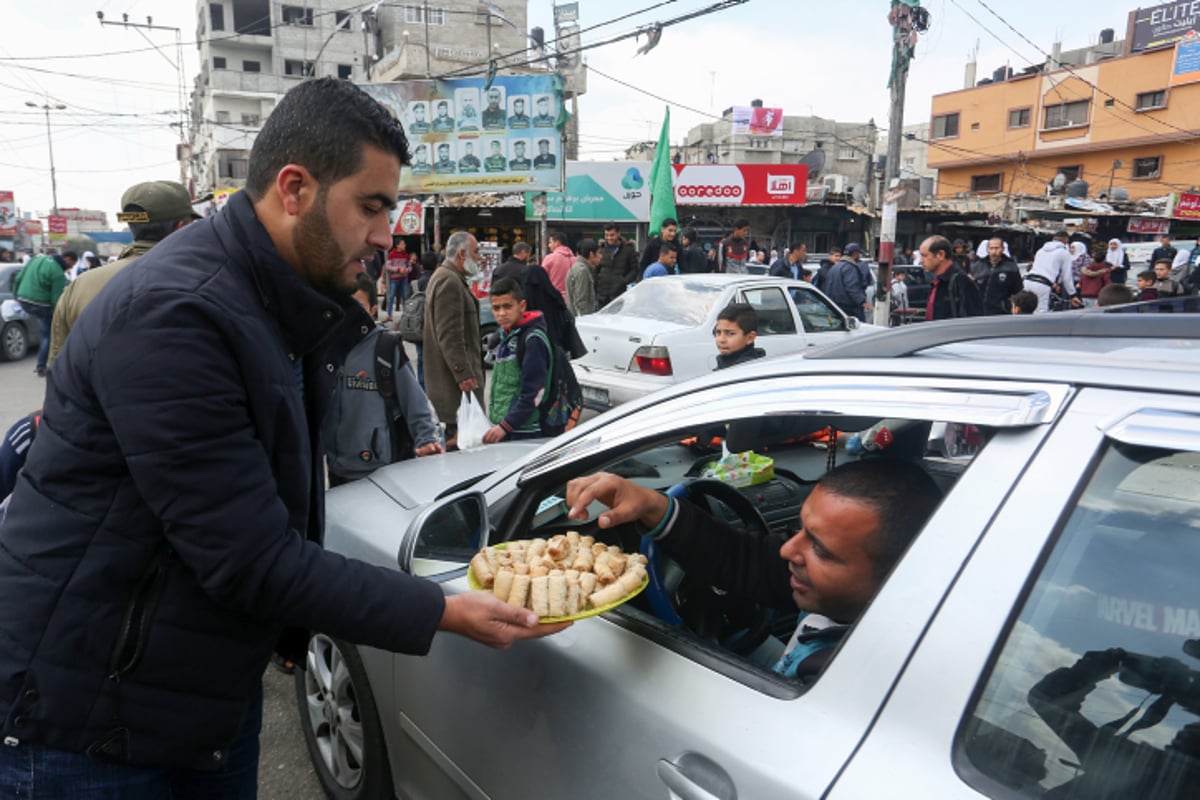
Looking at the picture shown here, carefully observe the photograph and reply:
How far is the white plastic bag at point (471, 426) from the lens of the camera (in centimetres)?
486

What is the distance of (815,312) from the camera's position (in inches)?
328

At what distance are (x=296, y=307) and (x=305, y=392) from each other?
0.26 m

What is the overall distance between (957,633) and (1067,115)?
46.3m

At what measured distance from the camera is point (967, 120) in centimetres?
4203

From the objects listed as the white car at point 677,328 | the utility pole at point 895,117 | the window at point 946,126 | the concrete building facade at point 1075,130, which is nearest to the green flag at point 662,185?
the utility pole at point 895,117

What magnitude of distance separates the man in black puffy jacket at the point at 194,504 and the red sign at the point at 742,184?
82.6 feet

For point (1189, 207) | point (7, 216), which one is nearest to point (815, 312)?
point (1189, 207)

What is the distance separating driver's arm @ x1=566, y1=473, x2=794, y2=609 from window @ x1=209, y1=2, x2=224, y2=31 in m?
55.9

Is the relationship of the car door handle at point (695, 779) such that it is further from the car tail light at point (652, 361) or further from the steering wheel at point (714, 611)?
the car tail light at point (652, 361)

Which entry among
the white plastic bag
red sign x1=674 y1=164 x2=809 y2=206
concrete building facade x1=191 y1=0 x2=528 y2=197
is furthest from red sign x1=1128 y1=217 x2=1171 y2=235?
the white plastic bag

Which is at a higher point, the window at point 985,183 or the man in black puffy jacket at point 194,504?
the window at point 985,183

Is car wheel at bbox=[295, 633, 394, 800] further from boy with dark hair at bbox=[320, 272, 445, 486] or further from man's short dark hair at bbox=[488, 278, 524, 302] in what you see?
man's short dark hair at bbox=[488, 278, 524, 302]

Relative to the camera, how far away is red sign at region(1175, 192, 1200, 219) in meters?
27.5

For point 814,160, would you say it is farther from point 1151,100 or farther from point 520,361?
point 520,361
